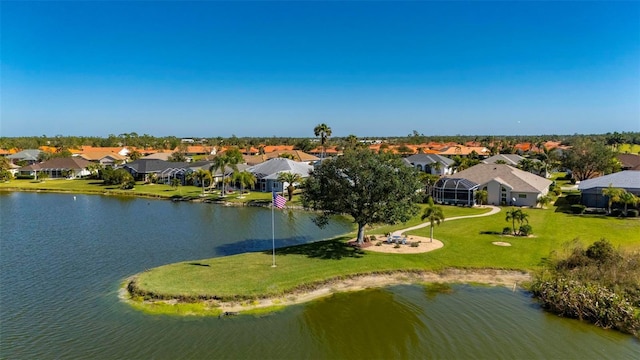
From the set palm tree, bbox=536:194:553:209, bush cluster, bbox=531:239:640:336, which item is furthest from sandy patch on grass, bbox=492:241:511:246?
palm tree, bbox=536:194:553:209

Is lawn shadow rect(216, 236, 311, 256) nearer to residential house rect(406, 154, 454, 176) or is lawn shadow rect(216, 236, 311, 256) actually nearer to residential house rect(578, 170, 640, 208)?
residential house rect(578, 170, 640, 208)

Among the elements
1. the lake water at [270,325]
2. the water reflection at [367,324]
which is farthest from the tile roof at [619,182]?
the water reflection at [367,324]

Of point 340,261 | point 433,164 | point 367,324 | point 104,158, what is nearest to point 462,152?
point 433,164

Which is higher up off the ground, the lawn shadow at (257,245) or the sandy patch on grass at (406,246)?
the sandy patch on grass at (406,246)

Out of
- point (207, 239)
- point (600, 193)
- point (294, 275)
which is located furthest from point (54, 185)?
point (600, 193)

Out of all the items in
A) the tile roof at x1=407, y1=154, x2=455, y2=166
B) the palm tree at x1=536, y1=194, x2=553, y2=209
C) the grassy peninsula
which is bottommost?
the grassy peninsula

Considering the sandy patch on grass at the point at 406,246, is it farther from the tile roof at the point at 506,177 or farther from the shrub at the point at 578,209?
the tile roof at the point at 506,177
